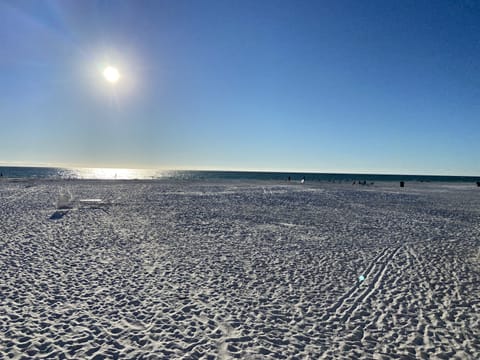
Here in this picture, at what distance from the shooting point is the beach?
598cm

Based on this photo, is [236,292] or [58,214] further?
[58,214]

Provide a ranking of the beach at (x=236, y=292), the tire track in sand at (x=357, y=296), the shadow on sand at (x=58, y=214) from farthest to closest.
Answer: the shadow on sand at (x=58, y=214)
the tire track in sand at (x=357, y=296)
the beach at (x=236, y=292)

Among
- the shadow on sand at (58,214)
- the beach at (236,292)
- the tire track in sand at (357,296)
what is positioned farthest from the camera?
the shadow on sand at (58,214)

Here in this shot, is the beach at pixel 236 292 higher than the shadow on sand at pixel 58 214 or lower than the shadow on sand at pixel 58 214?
lower

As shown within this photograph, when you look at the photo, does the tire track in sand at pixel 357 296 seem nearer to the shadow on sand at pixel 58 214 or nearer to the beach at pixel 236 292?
the beach at pixel 236 292

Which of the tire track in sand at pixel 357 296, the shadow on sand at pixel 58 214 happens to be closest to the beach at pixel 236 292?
the tire track in sand at pixel 357 296

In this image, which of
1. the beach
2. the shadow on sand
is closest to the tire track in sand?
the beach

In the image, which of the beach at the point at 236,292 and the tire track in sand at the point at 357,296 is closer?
the beach at the point at 236,292

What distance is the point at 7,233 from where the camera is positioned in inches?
573

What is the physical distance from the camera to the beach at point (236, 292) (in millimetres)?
5980

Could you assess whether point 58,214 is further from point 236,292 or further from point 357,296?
point 357,296

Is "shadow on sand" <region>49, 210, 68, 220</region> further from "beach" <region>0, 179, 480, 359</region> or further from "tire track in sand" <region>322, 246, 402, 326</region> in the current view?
"tire track in sand" <region>322, 246, 402, 326</region>

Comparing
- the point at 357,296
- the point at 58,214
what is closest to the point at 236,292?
the point at 357,296

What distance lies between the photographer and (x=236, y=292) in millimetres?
8484
